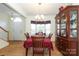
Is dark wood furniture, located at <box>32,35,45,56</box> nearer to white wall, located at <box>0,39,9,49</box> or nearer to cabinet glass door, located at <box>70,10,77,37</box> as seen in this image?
cabinet glass door, located at <box>70,10,77,37</box>

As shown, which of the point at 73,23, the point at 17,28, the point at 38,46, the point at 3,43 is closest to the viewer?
the point at 73,23

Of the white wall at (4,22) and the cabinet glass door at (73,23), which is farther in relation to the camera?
the white wall at (4,22)

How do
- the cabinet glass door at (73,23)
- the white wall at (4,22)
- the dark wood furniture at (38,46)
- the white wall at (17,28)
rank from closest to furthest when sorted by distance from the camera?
the cabinet glass door at (73,23) < the dark wood furniture at (38,46) < the white wall at (17,28) < the white wall at (4,22)

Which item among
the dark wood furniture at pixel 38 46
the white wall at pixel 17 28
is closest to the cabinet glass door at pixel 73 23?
the dark wood furniture at pixel 38 46

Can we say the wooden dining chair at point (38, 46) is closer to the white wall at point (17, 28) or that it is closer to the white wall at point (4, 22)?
the white wall at point (17, 28)

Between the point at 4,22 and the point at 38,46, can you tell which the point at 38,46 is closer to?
the point at 38,46

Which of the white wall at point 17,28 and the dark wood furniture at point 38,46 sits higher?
the white wall at point 17,28

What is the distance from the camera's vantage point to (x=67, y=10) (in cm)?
403

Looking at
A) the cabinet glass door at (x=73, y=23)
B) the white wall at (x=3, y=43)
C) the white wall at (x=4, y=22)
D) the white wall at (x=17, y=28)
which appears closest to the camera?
A: the cabinet glass door at (x=73, y=23)

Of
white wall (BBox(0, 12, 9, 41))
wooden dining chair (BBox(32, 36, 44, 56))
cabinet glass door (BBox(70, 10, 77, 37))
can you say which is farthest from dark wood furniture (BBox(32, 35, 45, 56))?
white wall (BBox(0, 12, 9, 41))

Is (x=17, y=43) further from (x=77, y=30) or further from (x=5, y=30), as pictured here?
(x=77, y=30)

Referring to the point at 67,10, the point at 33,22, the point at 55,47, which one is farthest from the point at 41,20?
the point at 67,10

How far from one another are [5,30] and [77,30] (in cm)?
314

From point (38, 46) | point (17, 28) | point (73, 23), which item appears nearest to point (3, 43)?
point (17, 28)
